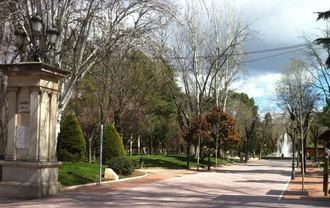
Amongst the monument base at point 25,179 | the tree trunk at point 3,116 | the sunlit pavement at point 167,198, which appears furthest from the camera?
the tree trunk at point 3,116

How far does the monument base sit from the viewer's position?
17594mm

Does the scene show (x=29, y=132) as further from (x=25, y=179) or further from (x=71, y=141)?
(x=71, y=141)

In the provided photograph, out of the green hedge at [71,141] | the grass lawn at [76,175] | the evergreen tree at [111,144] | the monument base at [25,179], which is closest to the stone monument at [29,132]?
the monument base at [25,179]

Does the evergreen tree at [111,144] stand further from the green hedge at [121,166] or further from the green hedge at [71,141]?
the green hedge at [121,166]

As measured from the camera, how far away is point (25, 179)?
17875mm

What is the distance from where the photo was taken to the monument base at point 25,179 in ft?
57.7

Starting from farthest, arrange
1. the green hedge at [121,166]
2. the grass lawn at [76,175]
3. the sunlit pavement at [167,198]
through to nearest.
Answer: the green hedge at [121,166], the grass lawn at [76,175], the sunlit pavement at [167,198]

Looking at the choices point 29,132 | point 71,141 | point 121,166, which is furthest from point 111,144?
point 29,132

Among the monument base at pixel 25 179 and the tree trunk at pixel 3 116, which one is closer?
the monument base at pixel 25 179

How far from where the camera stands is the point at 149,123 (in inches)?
2437

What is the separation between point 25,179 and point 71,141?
16962 millimetres

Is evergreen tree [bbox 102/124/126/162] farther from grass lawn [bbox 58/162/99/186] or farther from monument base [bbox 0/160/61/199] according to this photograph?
monument base [bbox 0/160/61/199]

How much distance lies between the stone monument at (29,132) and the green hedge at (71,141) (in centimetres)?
1596

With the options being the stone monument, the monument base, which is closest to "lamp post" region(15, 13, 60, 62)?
the stone monument
